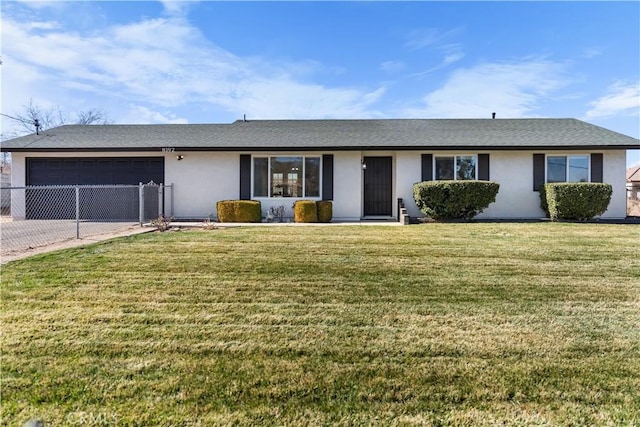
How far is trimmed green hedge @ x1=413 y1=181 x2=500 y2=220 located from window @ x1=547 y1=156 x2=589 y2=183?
2.44 m

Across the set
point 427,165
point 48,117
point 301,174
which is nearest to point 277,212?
point 301,174

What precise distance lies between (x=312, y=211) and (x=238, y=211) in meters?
2.50

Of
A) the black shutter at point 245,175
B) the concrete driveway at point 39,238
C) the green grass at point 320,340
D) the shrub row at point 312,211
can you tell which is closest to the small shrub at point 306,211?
the shrub row at point 312,211

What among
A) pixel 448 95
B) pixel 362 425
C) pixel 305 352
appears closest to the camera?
pixel 362 425

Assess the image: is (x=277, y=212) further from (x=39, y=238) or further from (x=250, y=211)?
(x=39, y=238)

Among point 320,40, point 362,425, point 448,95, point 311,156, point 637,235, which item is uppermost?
point 320,40

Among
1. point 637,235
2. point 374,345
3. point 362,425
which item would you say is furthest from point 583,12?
point 362,425

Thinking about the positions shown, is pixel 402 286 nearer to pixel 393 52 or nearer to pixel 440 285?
pixel 440 285

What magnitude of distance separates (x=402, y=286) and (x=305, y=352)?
2.09m

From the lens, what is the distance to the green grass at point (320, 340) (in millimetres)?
2254

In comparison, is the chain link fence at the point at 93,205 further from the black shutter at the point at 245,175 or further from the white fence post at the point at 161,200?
the black shutter at the point at 245,175

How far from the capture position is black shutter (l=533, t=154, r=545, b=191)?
12.4m

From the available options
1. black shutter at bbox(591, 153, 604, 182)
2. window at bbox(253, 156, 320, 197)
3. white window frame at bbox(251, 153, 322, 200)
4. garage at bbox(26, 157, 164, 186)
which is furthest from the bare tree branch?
black shutter at bbox(591, 153, 604, 182)

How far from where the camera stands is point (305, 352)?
294 centimetres
